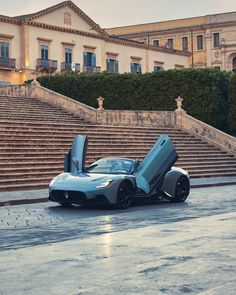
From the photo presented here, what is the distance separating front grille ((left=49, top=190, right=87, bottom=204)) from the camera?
13633 mm

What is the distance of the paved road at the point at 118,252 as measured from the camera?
6121 mm

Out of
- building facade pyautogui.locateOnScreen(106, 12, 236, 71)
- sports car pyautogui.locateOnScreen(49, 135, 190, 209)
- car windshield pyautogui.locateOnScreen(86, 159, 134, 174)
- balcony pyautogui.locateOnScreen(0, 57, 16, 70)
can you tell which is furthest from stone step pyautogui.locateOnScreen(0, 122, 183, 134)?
building facade pyautogui.locateOnScreen(106, 12, 236, 71)

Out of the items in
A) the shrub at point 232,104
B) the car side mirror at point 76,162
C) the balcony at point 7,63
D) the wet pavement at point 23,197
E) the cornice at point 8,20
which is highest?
the cornice at point 8,20

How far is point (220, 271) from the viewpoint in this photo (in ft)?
21.9

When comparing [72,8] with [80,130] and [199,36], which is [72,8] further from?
[80,130]

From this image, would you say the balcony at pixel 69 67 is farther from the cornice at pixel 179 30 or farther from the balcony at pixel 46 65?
the cornice at pixel 179 30

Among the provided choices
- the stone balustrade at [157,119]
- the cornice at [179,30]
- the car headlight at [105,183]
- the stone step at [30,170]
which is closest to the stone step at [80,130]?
the stone balustrade at [157,119]

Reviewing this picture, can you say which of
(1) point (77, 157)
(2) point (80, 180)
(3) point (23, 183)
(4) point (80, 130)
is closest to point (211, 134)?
(4) point (80, 130)

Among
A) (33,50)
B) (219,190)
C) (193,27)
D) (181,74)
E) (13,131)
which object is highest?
(193,27)

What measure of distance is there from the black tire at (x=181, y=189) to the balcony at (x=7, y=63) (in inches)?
1740

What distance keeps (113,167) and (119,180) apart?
3.43ft

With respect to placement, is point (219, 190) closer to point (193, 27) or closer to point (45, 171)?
point (45, 171)

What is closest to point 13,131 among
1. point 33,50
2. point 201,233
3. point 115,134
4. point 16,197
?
point 115,134

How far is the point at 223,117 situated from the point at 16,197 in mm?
24658
